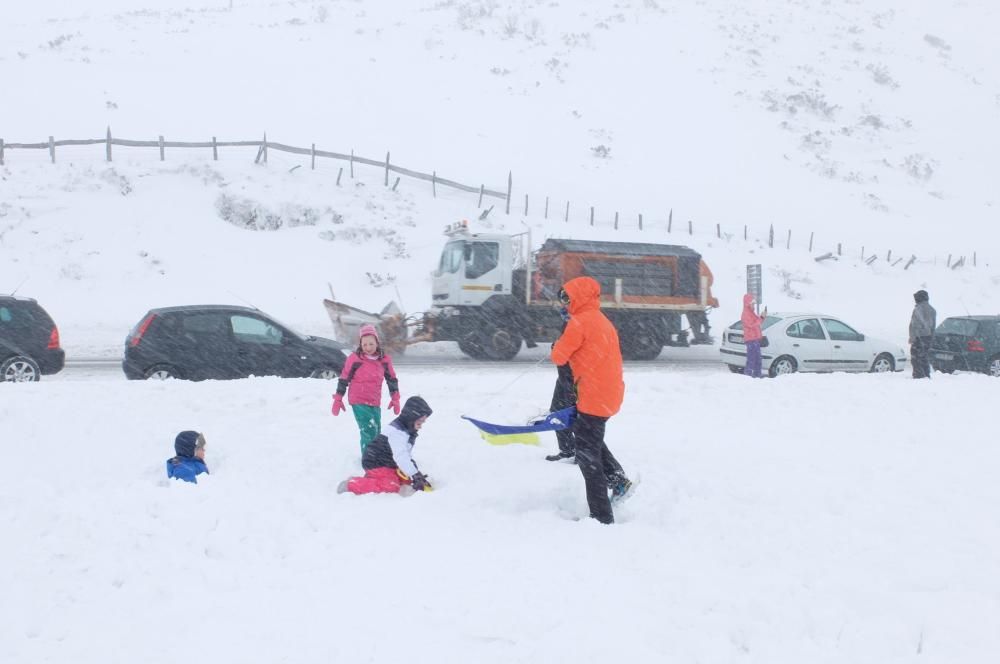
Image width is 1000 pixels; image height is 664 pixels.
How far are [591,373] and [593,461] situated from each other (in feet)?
2.17

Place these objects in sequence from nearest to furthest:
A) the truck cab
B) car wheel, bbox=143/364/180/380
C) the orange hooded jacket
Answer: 1. the orange hooded jacket
2. car wheel, bbox=143/364/180/380
3. the truck cab

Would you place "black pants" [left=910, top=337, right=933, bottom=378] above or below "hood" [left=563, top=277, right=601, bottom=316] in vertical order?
below

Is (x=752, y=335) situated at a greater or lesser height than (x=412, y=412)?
greater

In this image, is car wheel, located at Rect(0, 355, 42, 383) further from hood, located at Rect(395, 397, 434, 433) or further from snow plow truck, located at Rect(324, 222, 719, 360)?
hood, located at Rect(395, 397, 434, 433)

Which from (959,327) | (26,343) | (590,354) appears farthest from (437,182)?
(590,354)

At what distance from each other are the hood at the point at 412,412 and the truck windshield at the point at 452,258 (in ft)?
36.7

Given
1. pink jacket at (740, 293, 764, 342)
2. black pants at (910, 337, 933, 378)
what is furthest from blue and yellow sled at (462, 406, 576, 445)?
black pants at (910, 337, 933, 378)

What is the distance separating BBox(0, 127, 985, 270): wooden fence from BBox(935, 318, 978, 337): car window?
15159mm

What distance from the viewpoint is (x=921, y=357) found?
13.3m

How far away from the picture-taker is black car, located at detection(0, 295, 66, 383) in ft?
38.3

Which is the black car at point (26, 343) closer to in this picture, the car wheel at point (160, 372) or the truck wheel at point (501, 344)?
the car wheel at point (160, 372)

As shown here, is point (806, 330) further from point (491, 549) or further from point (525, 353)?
point (491, 549)

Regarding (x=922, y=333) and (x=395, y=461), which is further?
(x=922, y=333)

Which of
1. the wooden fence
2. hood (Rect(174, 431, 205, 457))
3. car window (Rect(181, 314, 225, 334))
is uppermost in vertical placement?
the wooden fence
